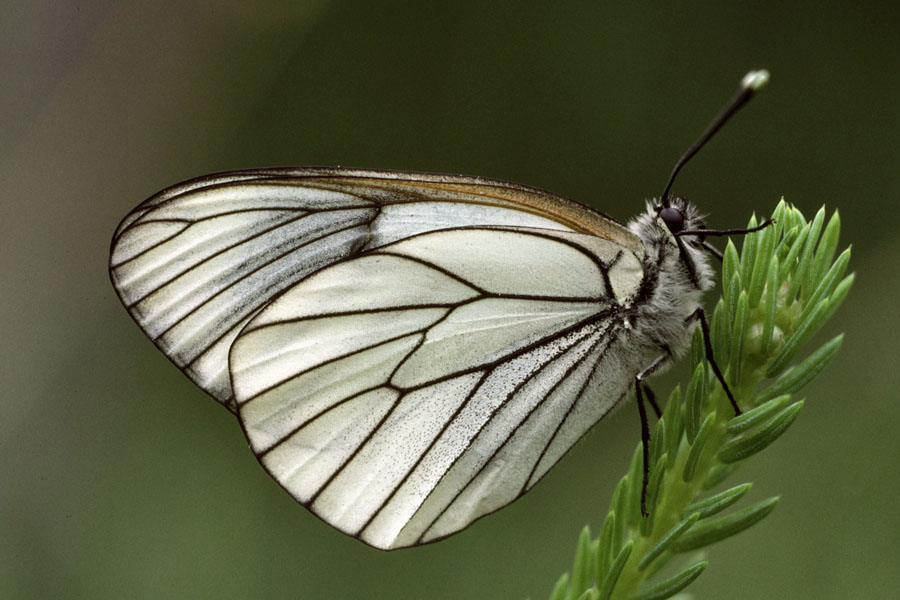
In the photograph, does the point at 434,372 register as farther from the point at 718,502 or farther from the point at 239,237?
the point at 718,502

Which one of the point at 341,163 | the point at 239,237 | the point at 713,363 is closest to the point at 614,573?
the point at 713,363

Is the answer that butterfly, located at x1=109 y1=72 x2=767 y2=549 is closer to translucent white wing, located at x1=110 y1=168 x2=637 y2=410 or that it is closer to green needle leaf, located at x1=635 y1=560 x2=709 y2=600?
translucent white wing, located at x1=110 y1=168 x2=637 y2=410

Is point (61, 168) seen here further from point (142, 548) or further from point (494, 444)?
point (494, 444)

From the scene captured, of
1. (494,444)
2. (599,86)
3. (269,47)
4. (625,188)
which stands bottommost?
(494,444)

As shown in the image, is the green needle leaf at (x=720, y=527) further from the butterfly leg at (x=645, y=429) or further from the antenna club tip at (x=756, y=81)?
the antenna club tip at (x=756, y=81)

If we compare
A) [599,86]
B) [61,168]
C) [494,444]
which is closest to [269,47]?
[61,168]
